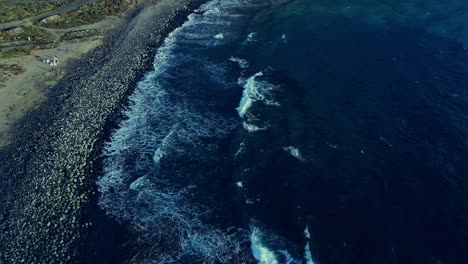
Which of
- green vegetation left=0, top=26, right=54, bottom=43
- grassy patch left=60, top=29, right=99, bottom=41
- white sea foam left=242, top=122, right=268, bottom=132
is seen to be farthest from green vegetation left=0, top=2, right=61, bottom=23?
white sea foam left=242, top=122, right=268, bottom=132

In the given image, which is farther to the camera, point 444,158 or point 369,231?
point 444,158

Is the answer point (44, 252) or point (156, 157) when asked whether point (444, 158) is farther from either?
point (44, 252)

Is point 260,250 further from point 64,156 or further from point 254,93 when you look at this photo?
point 254,93

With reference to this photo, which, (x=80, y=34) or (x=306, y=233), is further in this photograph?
(x=80, y=34)

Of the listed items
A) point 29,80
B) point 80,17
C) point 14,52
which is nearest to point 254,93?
point 29,80

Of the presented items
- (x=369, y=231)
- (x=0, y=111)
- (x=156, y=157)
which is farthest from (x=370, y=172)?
(x=0, y=111)

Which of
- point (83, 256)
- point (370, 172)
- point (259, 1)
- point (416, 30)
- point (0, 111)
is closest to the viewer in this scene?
point (83, 256)

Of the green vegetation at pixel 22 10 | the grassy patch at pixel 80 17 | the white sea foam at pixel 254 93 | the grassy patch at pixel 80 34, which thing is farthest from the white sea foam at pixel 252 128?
the green vegetation at pixel 22 10
